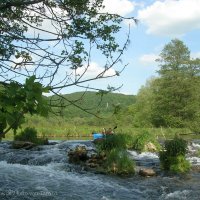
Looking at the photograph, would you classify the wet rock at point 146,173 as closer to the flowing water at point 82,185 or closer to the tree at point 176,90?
the flowing water at point 82,185

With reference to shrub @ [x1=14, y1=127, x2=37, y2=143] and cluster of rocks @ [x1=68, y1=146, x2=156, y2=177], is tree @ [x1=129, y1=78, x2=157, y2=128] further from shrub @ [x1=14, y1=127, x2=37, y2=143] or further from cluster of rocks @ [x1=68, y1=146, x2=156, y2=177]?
cluster of rocks @ [x1=68, y1=146, x2=156, y2=177]

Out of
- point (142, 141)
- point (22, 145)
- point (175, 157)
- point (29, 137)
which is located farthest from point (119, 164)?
point (29, 137)

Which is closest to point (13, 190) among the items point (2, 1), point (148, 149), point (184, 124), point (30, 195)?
point (30, 195)

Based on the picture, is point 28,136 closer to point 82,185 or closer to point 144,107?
point 82,185

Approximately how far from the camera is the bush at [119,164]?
15820 mm

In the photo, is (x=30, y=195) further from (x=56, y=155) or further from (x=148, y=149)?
(x=148, y=149)

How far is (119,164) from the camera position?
16.1 metres

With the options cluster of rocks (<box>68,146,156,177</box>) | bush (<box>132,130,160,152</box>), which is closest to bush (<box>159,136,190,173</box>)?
cluster of rocks (<box>68,146,156,177</box>)

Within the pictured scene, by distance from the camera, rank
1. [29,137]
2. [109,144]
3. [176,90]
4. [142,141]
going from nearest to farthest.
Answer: [109,144]
[142,141]
[29,137]
[176,90]

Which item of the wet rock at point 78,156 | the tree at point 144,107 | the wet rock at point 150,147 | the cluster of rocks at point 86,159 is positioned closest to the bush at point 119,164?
the cluster of rocks at point 86,159

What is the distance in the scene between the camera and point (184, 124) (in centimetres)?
5950

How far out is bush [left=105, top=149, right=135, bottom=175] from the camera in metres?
15.8

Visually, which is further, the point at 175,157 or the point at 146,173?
the point at 175,157

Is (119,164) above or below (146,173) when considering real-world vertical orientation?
above
